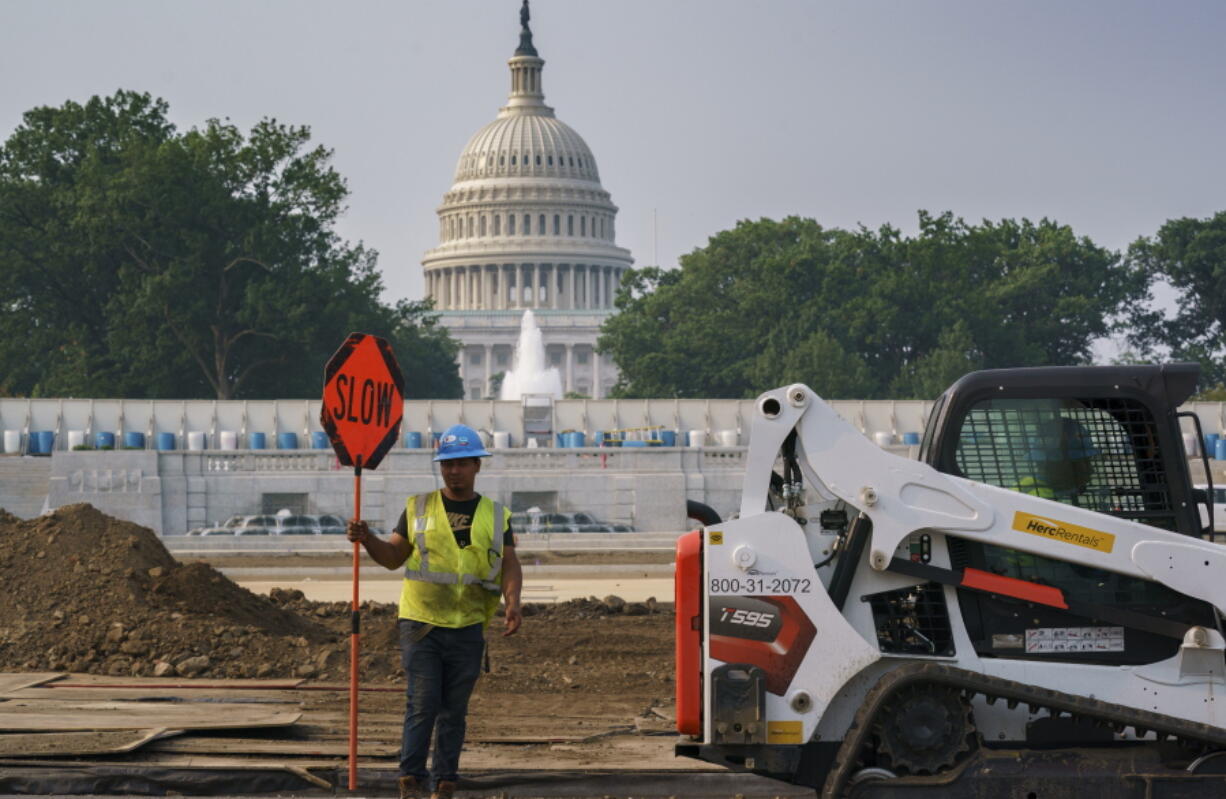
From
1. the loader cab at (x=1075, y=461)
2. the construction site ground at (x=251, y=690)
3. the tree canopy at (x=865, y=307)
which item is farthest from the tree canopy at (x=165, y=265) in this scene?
the loader cab at (x=1075, y=461)

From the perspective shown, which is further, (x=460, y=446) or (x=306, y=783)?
(x=306, y=783)

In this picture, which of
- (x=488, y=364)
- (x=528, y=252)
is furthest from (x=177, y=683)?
(x=488, y=364)

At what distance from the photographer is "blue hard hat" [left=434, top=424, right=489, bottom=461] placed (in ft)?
31.4

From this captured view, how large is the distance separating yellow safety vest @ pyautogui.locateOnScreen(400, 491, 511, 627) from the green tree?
10333cm

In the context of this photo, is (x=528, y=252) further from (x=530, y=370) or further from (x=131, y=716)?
(x=131, y=716)

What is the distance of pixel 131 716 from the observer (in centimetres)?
1206

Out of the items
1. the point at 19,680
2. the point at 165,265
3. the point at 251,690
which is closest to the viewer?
the point at 251,690

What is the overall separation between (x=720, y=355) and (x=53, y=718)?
95.4 metres

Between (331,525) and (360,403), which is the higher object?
(360,403)

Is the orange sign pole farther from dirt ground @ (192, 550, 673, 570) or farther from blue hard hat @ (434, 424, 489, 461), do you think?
dirt ground @ (192, 550, 673, 570)

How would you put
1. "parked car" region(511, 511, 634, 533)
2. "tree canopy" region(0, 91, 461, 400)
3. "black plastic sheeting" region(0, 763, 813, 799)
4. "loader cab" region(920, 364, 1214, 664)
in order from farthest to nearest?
1. "tree canopy" region(0, 91, 461, 400)
2. "parked car" region(511, 511, 634, 533)
3. "black plastic sheeting" region(0, 763, 813, 799)
4. "loader cab" region(920, 364, 1214, 664)

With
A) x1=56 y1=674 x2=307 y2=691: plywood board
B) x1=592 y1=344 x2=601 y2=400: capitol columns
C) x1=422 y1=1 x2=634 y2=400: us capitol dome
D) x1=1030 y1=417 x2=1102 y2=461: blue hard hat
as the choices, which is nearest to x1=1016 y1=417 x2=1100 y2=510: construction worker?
x1=1030 y1=417 x2=1102 y2=461: blue hard hat

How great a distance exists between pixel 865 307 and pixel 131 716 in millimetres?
91223

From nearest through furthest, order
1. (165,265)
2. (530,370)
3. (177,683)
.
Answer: (177,683)
(165,265)
(530,370)
